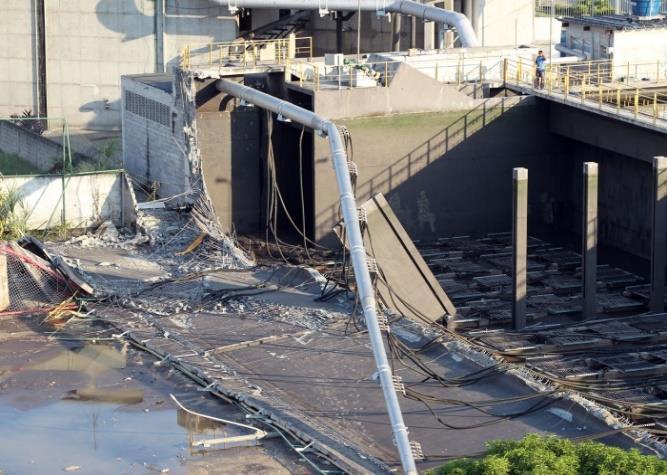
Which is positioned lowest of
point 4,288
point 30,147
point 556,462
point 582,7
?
point 4,288

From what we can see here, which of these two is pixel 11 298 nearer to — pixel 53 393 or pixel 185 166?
pixel 53 393

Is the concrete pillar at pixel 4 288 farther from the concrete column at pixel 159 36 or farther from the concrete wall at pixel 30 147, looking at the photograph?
the concrete column at pixel 159 36

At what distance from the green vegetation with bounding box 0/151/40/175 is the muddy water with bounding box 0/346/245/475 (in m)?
15.5

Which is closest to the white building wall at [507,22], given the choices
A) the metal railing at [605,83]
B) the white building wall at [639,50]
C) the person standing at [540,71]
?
the metal railing at [605,83]

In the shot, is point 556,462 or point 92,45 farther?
point 92,45

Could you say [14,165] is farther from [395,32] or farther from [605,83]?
[605,83]

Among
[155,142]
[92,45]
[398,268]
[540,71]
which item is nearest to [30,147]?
[155,142]

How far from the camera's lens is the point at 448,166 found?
34.6 metres

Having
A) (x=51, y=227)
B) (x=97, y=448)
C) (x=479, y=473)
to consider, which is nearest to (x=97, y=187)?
(x=51, y=227)

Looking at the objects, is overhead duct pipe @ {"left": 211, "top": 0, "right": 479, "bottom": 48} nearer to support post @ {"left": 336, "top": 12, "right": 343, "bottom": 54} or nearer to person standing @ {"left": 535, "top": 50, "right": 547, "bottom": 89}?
support post @ {"left": 336, "top": 12, "right": 343, "bottom": 54}

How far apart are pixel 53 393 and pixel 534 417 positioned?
7875mm

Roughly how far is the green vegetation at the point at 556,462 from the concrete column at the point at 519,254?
12099 millimetres

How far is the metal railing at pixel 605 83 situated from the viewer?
1306 inches

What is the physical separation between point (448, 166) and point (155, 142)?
788cm
